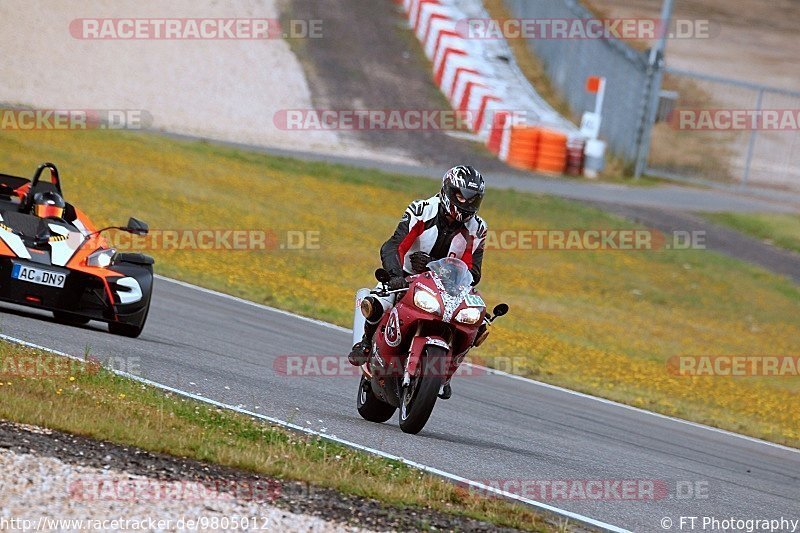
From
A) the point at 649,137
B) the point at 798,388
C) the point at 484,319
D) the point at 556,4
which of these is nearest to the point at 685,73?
the point at 649,137

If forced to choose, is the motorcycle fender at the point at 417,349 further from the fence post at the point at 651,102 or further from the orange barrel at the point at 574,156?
the fence post at the point at 651,102

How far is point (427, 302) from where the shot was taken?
947 cm

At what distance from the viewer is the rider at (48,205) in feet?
41.9

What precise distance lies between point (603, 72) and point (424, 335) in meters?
30.2

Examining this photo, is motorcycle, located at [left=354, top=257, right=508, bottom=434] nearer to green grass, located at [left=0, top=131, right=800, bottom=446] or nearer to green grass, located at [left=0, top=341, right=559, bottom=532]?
green grass, located at [left=0, top=341, right=559, bottom=532]

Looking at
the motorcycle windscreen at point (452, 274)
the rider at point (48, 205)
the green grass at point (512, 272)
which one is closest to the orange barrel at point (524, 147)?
the green grass at point (512, 272)

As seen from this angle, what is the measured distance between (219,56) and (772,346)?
19540 millimetres

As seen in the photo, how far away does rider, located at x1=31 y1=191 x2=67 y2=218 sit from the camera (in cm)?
1278

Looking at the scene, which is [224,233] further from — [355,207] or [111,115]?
[111,115]

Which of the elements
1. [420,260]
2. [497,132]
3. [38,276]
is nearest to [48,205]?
[38,276]

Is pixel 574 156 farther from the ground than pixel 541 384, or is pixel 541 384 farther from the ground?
pixel 574 156

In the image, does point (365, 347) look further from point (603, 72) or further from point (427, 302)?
point (603, 72)

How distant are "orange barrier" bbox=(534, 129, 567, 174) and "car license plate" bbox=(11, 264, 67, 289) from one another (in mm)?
24419

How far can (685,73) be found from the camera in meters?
35.6
